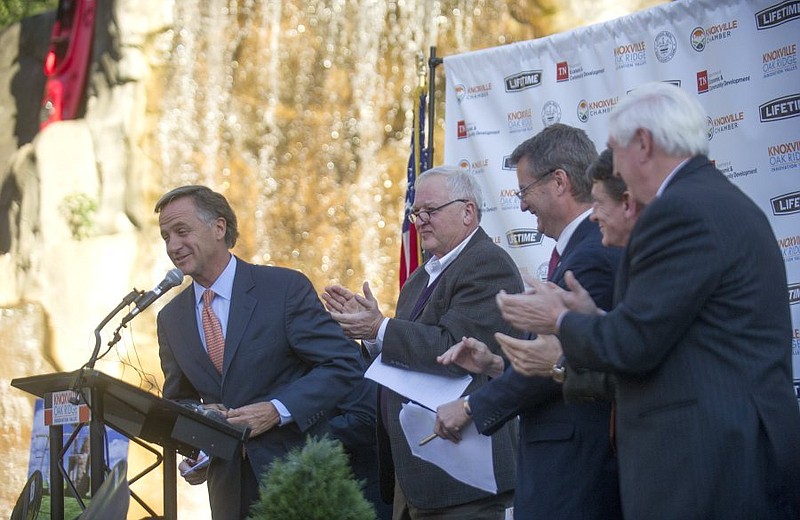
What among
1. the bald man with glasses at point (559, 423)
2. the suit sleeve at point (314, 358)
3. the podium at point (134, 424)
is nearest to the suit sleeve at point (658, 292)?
the bald man with glasses at point (559, 423)

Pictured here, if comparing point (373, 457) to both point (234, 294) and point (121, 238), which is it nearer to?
point (234, 294)

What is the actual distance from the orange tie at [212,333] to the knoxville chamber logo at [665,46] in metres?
2.58

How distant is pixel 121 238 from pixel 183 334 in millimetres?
8308

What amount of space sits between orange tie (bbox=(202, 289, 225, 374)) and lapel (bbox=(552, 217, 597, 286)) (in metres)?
1.65

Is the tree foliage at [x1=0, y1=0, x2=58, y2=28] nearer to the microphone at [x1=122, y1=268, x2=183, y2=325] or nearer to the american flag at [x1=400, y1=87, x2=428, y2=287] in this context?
the american flag at [x1=400, y1=87, x2=428, y2=287]

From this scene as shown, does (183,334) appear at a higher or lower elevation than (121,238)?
lower

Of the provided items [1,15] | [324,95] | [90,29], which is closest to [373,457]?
[324,95]

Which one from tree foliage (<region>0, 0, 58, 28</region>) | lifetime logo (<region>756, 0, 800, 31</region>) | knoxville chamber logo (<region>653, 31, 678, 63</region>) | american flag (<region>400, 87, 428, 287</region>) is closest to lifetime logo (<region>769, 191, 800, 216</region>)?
lifetime logo (<region>756, 0, 800, 31</region>)

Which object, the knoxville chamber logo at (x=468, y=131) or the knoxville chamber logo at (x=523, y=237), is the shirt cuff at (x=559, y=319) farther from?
the knoxville chamber logo at (x=468, y=131)

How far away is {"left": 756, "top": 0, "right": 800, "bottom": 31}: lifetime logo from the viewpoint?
494 cm

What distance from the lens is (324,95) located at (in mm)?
12984

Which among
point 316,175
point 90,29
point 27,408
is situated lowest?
point 27,408

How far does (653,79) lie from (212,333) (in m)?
2.64

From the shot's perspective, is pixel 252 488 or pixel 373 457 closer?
pixel 252 488
